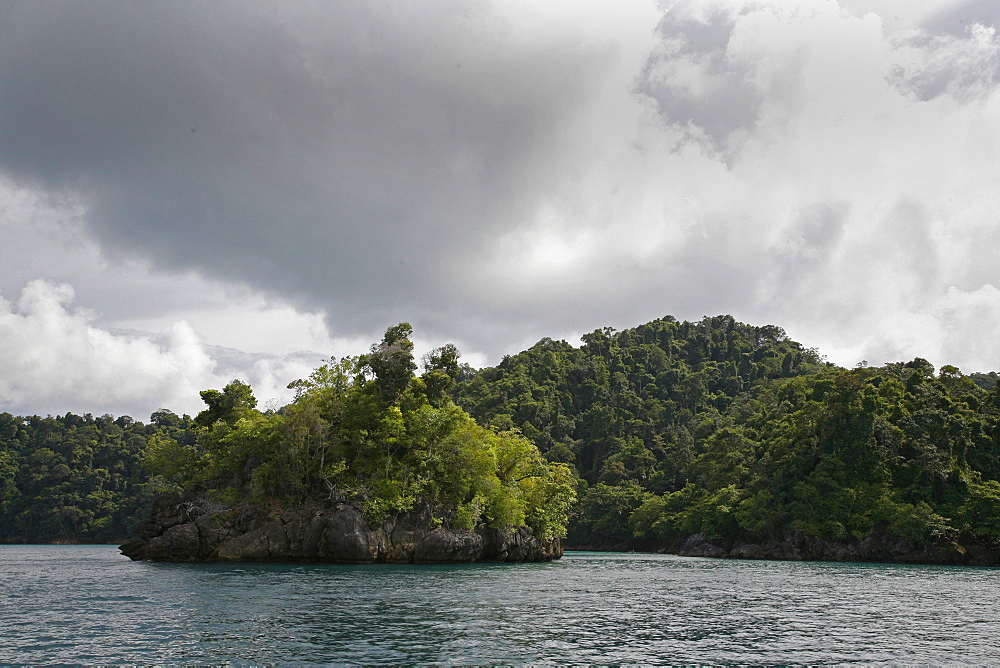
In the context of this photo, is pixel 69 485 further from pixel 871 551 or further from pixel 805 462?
pixel 871 551

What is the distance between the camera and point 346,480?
197ft

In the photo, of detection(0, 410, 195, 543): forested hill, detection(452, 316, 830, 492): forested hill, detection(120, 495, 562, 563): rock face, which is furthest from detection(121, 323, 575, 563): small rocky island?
detection(0, 410, 195, 543): forested hill

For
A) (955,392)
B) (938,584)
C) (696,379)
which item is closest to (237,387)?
(938,584)

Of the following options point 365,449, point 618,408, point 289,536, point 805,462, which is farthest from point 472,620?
point 618,408

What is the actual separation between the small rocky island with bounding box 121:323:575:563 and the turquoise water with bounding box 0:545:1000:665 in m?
13.1

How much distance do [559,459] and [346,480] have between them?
10265 centimetres

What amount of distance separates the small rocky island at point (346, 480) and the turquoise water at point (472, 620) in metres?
13.1

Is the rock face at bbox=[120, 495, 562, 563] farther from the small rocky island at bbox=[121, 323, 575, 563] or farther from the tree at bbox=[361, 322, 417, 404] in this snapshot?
the tree at bbox=[361, 322, 417, 404]

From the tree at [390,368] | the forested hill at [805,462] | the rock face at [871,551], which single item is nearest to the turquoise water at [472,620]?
the tree at [390,368]

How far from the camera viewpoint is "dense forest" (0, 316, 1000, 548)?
61938 mm

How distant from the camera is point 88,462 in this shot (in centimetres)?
15562

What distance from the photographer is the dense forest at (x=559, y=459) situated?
61.9 m

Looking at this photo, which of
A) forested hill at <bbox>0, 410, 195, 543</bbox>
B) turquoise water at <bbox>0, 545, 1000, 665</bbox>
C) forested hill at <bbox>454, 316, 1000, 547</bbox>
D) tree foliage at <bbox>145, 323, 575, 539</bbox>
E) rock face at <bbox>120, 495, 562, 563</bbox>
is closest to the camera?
turquoise water at <bbox>0, 545, 1000, 665</bbox>

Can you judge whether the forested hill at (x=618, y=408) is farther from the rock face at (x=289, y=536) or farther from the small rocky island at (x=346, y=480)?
the rock face at (x=289, y=536)
